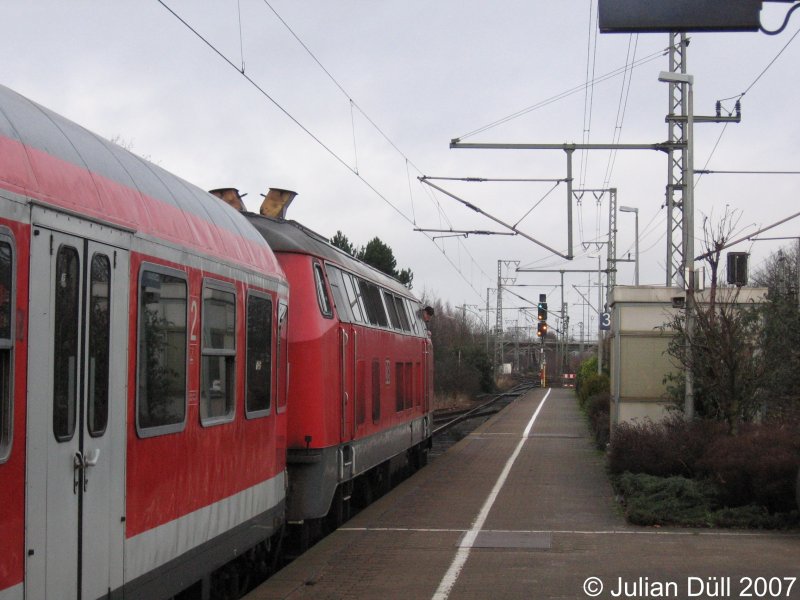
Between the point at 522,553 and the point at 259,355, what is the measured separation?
353 centimetres

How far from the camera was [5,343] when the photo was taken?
4332 mm

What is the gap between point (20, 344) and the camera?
14.6 ft

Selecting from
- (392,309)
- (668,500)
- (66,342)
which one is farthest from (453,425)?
(66,342)

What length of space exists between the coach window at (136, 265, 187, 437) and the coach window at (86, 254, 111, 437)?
1.41ft

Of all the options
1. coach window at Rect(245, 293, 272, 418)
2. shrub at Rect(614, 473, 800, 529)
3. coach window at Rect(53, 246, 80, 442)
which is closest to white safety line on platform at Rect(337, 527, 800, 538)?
shrub at Rect(614, 473, 800, 529)

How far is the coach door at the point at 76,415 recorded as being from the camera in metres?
4.60

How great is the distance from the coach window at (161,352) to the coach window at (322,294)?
374cm

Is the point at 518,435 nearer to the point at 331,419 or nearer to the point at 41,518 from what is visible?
the point at 331,419

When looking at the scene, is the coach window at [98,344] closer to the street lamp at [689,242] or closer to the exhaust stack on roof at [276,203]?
the exhaust stack on roof at [276,203]

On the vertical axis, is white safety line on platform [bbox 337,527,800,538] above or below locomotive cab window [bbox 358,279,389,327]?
below

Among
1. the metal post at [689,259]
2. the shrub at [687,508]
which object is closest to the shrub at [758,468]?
the shrub at [687,508]

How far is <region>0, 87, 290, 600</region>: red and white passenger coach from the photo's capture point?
4520 mm

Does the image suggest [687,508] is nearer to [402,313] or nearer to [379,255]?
[402,313]

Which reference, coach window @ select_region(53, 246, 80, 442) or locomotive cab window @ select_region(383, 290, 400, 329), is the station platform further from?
coach window @ select_region(53, 246, 80, 442)
